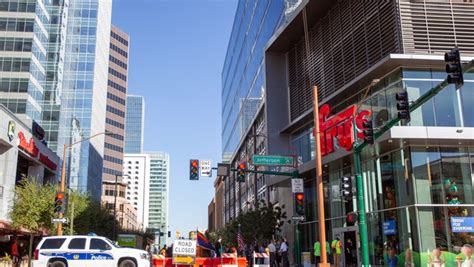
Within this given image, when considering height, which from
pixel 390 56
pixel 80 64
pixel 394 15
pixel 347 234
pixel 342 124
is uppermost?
pixel 80 64

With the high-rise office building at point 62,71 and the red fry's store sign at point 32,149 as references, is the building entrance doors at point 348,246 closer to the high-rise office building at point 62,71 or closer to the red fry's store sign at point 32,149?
the red fry's store sign at point 32,149

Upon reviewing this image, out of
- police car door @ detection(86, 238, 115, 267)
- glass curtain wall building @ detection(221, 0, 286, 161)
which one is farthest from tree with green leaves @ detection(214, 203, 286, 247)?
police car door @ detection(86, 238, 115, 267)

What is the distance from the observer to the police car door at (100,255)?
23.1 metres

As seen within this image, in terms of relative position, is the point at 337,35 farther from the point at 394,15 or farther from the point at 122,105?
the point at 122,105

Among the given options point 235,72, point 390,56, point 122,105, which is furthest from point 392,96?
point 122,105

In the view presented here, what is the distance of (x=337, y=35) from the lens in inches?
1266

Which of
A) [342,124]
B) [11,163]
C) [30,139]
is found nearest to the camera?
[342,124]

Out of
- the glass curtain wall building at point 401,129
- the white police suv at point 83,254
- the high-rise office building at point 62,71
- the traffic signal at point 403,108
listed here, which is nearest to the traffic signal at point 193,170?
the glass curtain wall building at point 401,129

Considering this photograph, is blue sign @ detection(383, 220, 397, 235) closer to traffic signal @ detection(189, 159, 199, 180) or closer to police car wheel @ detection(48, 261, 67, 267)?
traffic signal @ detection(189, 159, 199, 180)

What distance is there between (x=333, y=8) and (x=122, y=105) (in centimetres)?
11371

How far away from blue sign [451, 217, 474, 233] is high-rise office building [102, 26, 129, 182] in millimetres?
116717

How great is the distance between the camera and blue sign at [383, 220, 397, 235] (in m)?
24.8

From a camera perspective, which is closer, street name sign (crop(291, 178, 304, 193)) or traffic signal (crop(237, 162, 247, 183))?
street name sign (crop(291, 178, 304, 193))

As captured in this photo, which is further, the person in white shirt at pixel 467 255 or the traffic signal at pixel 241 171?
the traffic signal at pixel 241 171
